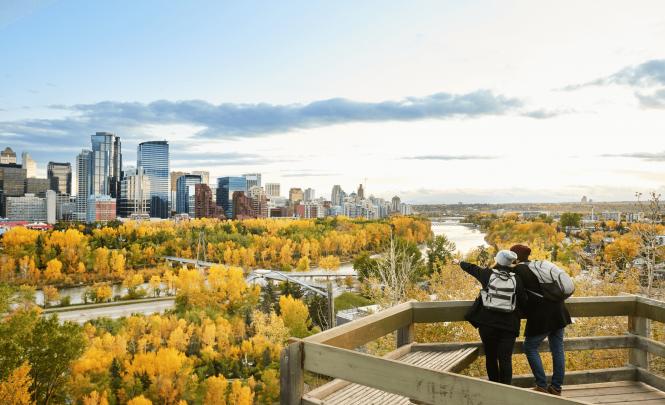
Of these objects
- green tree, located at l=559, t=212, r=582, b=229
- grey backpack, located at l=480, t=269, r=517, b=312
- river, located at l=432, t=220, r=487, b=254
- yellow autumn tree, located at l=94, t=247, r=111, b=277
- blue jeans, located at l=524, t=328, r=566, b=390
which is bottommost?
yellow autumn tree, located at l=94, t=247, r=111, b=277

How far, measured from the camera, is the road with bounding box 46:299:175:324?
47.7 metres

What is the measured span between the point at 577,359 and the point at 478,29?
45.3 ft

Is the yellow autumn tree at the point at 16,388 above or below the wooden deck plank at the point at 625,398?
below

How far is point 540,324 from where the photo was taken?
4156 millimetres

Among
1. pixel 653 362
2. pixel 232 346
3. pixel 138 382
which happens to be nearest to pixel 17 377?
pixel 138 382

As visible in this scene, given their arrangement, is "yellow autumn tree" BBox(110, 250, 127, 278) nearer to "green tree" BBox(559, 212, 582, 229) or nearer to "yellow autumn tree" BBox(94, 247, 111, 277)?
"yellow autumn tree" BBox(94, 247, 111, 277)

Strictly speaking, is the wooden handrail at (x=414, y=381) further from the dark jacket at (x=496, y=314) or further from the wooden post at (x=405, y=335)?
the dark jacket at (x=496, y=314)

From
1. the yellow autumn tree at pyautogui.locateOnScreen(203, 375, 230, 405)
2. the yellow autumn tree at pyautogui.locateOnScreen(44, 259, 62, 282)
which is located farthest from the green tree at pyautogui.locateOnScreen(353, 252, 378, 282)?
the yellow autumn tree at pyautogui.locateOnScreen(44, 259, 62, 282)

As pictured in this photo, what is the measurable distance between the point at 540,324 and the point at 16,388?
76.9 feet

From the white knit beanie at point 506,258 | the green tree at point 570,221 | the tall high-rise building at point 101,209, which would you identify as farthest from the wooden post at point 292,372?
the tall high-rise building at point 101,209

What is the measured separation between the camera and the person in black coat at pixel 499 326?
399cm

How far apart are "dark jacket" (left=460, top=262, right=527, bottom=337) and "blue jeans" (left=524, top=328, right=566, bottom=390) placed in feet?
1.02

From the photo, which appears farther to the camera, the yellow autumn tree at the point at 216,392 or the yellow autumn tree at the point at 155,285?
the yellow autumn tree at the point at 155,285

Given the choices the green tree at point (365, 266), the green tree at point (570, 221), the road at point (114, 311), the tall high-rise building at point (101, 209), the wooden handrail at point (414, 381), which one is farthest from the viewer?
the tall high-rise building at point (101, 209)
